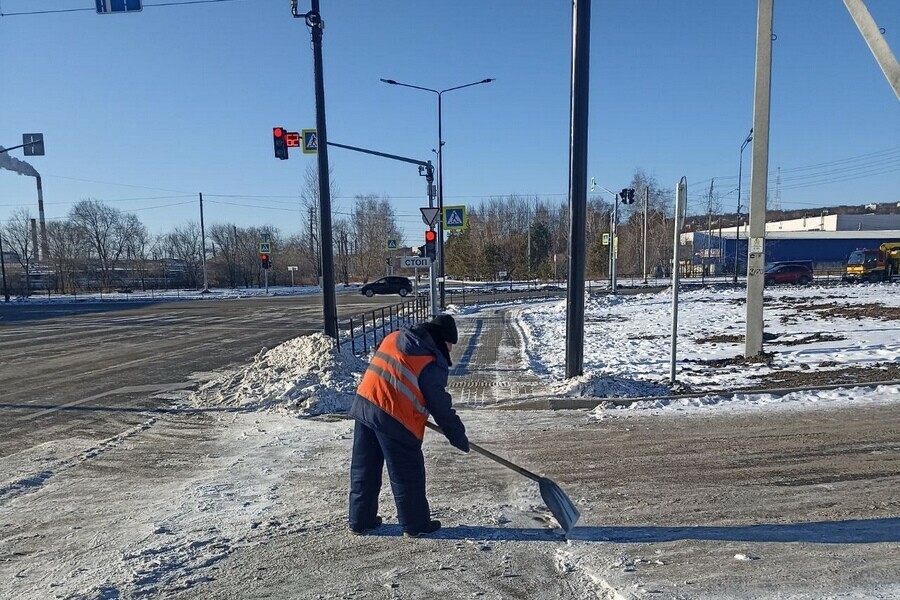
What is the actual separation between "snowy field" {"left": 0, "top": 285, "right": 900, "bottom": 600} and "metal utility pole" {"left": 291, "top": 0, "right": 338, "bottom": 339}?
291 cm

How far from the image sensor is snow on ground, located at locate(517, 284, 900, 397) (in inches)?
348

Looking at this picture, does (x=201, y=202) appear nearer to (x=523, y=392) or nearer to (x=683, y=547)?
(x=523, y=392)

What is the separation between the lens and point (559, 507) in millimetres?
4023

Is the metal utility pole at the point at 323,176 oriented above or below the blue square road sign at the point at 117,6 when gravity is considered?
below

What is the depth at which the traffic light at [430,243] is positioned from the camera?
14595 millimetres

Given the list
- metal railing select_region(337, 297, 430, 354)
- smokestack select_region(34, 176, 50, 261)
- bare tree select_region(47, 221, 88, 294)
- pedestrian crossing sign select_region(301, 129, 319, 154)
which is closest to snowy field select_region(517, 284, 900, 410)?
metal railing select_region(337, 297, 430, 354)

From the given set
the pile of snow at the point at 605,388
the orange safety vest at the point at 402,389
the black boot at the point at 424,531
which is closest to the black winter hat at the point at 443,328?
the orange safety vest at the point at 402,389

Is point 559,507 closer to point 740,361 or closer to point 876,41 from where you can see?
point 876,41

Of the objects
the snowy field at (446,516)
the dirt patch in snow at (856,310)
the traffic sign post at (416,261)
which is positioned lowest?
the snowy field at (446,516)

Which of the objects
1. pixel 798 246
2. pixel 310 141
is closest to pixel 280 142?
pixel 310 141

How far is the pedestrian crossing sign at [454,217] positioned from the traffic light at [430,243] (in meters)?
2.96

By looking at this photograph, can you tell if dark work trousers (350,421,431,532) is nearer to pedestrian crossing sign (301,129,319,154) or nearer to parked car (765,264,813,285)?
pedestrian crossing sign (301,129,319,154)

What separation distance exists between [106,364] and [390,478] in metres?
11.9

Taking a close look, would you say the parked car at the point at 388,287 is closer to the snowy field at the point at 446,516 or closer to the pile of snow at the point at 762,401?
the snowy field at the point at 446,516
